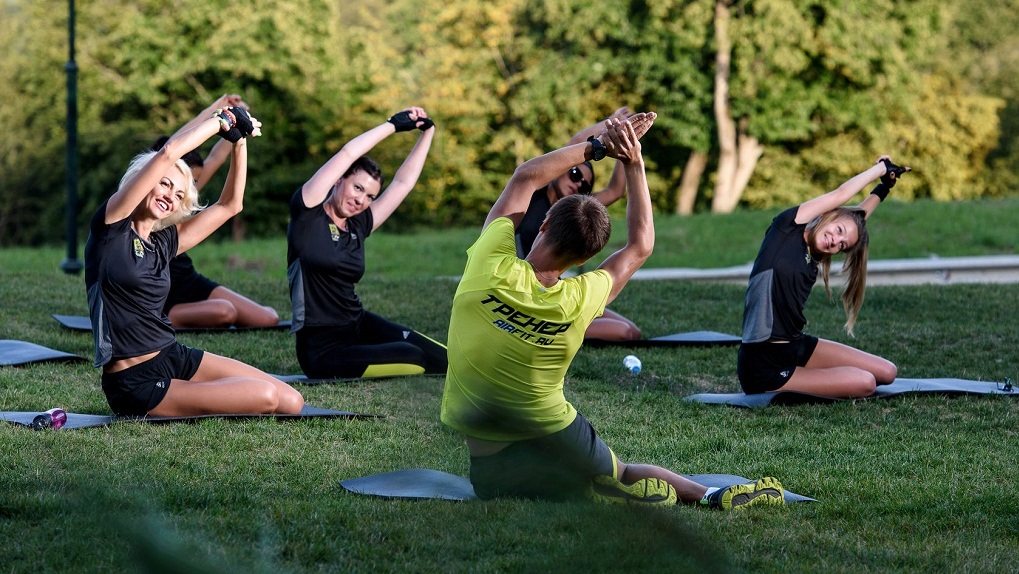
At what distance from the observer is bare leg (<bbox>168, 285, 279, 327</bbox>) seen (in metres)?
9.12

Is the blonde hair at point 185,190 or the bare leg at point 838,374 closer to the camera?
the blonde hair at point 185,190

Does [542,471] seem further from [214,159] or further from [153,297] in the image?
[214,159]

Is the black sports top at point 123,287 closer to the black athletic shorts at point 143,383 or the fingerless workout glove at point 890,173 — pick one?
the black athletic shorts at point 143,383

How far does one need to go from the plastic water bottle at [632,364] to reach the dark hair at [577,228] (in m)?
4.05

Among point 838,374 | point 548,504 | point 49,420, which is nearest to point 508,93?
point 838,374

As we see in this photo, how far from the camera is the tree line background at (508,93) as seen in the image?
88.9ft

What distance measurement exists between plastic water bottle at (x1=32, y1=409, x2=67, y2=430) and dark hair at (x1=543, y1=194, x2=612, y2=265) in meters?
2.99

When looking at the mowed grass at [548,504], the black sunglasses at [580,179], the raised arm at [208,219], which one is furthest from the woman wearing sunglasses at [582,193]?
the raised arm at [208,219]

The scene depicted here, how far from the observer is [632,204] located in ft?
13.5

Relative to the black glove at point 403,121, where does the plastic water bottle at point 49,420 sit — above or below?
below

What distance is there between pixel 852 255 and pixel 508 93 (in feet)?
81.1

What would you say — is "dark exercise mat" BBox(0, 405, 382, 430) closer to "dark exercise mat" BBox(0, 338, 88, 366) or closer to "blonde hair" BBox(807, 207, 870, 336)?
"dark exercise mat" BBox(0, 338, 88, 366)

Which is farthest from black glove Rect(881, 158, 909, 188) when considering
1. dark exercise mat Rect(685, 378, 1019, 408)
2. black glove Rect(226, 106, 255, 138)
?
black glove Rect(226, 106, 255, 138)

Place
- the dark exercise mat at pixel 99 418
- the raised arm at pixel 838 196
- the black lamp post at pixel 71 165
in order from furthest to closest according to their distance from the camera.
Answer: the black lamp post at pixel 71 165 < the raised arm at pixel 838 196 < the dark exercise mat at pixel 99 418
